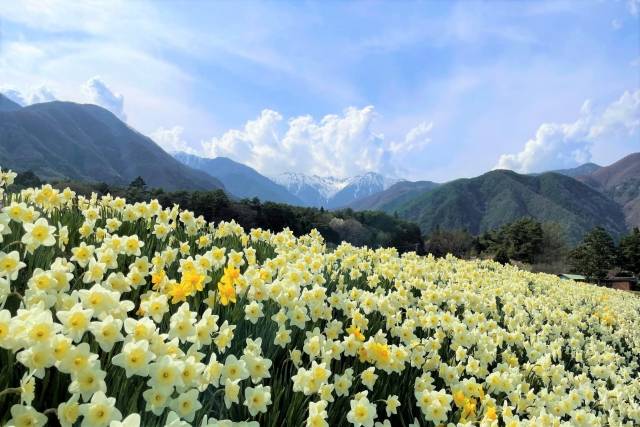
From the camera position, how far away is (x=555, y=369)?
5336mm

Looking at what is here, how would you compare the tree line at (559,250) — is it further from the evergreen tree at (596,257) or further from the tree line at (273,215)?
the tree line at (273,215)

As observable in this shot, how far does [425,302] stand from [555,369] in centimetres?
190

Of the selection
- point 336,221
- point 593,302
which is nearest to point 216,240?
point 593,302

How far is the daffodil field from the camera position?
2.21 m

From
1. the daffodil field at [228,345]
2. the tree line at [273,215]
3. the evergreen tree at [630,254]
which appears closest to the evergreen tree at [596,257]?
the evergreen tree at [630,254]

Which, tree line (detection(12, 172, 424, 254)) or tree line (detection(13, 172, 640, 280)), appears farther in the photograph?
tree line (detection(12, 172, 424, 254))

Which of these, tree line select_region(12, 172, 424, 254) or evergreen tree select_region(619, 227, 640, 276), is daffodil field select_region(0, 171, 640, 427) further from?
evergreen tree select_region(619, 227, 640, 276)

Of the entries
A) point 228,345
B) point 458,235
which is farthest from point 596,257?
point 228,345

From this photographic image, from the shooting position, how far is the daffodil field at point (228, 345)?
2.21 m

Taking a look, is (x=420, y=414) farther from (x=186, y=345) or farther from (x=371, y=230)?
(x=371, y=230)

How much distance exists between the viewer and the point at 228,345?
126 inches

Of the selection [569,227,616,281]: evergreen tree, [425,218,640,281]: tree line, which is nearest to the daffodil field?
[425,218,640,281]: tree line

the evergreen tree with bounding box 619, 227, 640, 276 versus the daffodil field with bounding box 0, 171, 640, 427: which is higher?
the evergreen tree with bounding box 619, 227, 640, 276

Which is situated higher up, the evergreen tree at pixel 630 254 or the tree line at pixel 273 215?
the evergreen tree at pixel 630 254
